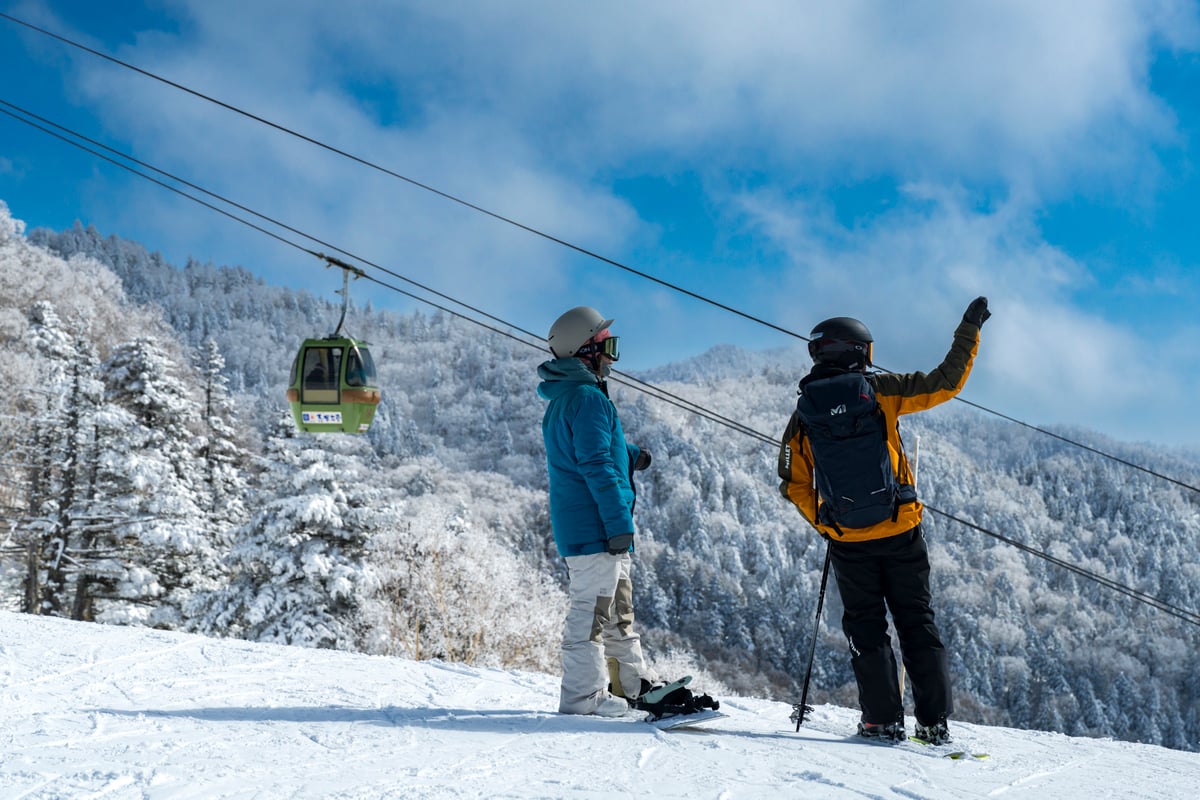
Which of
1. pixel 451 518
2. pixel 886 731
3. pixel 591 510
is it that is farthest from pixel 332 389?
pixel 451 518

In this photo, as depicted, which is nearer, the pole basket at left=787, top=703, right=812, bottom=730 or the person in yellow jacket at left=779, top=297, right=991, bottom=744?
the person in yellow jacket at left=779, top=297, right=991, bottom=744

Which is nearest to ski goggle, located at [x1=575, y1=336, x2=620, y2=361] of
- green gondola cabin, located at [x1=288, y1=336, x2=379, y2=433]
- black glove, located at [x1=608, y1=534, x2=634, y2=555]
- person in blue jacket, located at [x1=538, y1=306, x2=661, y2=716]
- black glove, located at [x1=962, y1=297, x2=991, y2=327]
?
person in blue jacket, located at [x1=538, y1=306, x2=661, y2=716]

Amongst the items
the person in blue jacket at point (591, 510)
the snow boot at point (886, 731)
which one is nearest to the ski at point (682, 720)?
the person in blue jacket at point (591, 510)

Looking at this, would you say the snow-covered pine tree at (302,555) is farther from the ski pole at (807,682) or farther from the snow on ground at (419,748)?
the ski pole at (807,682)

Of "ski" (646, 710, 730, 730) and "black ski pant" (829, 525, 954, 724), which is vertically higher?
"black ski pant" (829, 525, 954, 724)

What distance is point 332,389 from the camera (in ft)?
29.1

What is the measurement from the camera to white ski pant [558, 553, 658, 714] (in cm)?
422

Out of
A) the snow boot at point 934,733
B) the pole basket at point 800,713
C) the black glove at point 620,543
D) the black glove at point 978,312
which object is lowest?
the pole basket at point 800,713

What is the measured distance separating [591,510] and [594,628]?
60 cm

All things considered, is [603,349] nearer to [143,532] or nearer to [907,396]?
[907,396]

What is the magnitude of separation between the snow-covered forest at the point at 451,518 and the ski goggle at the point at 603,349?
1553cm

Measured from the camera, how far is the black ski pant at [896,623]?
409 cm

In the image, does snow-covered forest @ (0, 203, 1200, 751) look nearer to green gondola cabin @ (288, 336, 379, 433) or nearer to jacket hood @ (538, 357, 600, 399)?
green gondola cabin @ (288, 336, 379, 433)

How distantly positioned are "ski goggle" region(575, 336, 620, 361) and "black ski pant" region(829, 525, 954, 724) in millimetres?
1519
